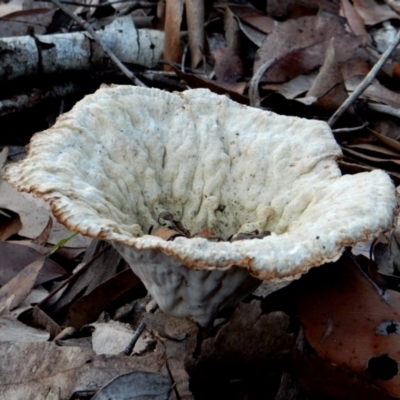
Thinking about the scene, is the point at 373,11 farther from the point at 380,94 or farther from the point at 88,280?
the point at 88,280

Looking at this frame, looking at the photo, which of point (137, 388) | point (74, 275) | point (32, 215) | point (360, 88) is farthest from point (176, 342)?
point (360, 88)

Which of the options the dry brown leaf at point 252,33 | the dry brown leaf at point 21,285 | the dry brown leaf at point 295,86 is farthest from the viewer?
the dry brown leaf at point 252,33

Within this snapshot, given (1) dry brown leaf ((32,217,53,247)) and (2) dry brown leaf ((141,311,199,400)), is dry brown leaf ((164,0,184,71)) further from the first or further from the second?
(2) dry brown leaf ((141,311,199,400))

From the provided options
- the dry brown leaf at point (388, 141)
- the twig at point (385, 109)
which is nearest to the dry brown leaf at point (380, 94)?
the twig at point (385, 109)

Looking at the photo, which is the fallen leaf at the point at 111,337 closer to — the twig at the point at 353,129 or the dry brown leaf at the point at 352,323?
the dry brown leaf at the point at 352,323

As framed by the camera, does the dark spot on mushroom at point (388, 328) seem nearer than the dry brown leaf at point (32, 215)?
Yes
